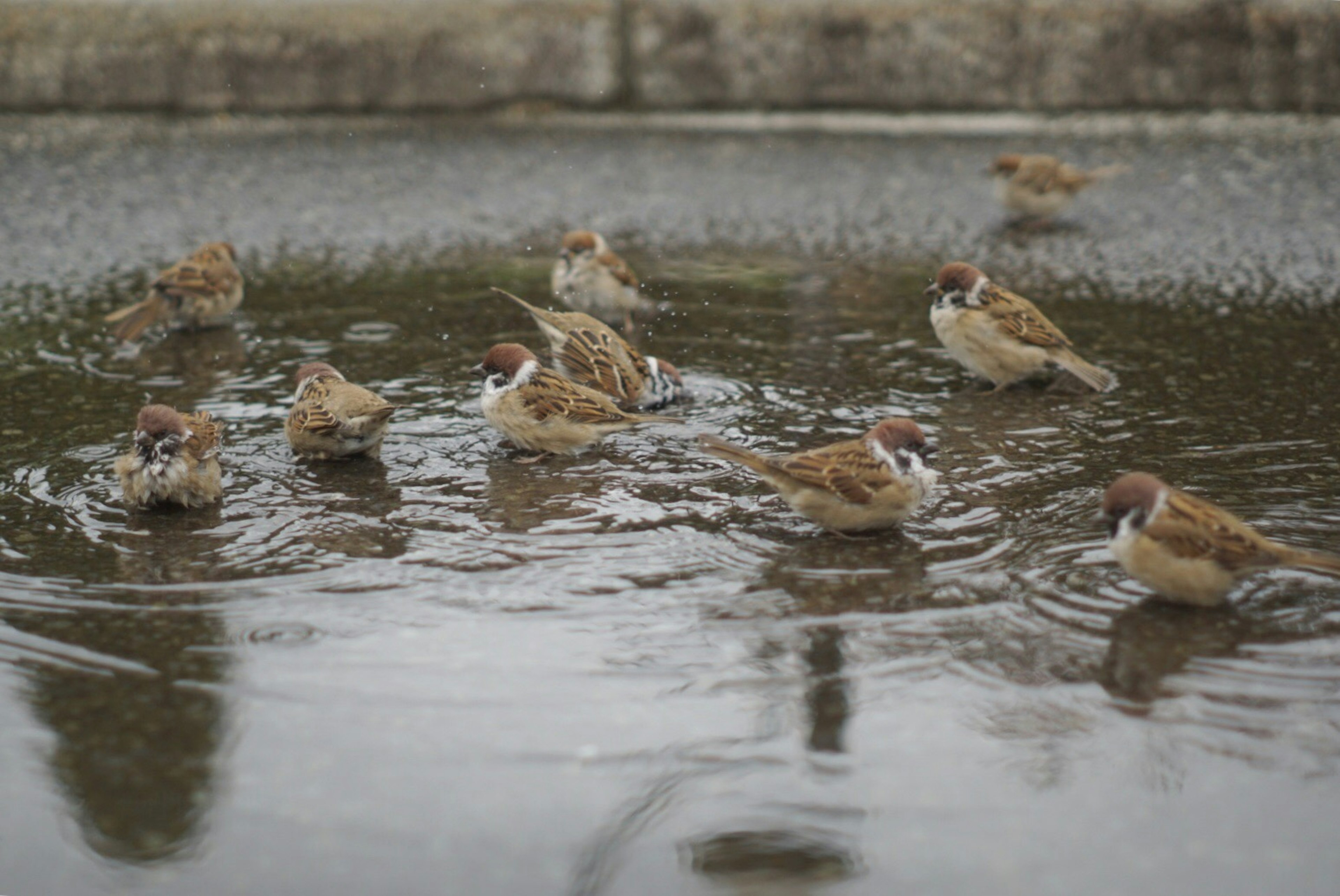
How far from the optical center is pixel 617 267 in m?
6.77

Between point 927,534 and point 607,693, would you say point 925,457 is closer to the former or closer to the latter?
point 927,534

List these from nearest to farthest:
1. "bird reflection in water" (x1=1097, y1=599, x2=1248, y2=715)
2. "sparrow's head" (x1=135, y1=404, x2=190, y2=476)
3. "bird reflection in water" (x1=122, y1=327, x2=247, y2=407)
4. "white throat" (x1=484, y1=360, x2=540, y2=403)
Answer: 1. "bird reflection in water" (x1=1097, y1=599, x2=1248, y2=715)
2. "sparrow's head" (x1=135, y1=404, x2=190, y2=476)
3. "white throat" (x1=484, y1=360, x2=540, y2=403)
4. "bird reflection in water" (x1=122, y1=327, x2=247, y2=407)

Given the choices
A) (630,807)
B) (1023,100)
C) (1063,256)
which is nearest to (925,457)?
(630,807)

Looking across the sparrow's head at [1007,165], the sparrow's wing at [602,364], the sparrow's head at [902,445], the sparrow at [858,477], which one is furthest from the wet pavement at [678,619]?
the sparrow's head at [1007,165]

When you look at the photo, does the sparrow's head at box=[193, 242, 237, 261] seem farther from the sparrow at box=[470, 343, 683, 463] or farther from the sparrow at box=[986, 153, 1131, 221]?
the sparrow at box=[986, 153, 1131, 221]

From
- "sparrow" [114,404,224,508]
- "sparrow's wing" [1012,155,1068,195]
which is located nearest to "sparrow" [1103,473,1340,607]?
"sparrow" [114,404,224,508]

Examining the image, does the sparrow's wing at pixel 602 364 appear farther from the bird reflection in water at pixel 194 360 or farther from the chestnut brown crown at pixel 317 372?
the bird reflection in water at pixel 194 360

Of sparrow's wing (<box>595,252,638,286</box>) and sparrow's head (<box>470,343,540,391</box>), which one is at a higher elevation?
sparrow's wing (<box>595,252,638,286</box>)

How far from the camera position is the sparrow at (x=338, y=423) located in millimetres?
4719

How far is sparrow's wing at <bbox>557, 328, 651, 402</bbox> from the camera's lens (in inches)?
224

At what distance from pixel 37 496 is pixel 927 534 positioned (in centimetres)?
284

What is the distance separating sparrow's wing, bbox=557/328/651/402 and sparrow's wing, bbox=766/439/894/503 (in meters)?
1.37

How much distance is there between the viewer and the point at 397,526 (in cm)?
428

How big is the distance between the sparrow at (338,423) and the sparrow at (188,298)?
1774 mm
